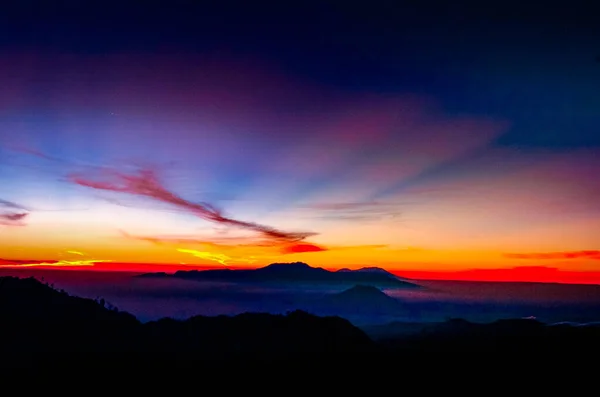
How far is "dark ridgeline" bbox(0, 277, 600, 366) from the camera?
4166 cm

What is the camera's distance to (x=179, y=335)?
54.3 meters

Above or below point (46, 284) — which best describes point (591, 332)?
below

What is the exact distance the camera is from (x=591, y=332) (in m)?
79.1

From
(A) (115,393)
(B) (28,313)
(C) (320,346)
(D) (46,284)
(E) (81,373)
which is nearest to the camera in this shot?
(A) (115,393)

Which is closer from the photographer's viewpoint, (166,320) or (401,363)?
(401,363)

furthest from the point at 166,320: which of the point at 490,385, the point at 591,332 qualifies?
the point at 591,332

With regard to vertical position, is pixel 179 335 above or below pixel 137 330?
below

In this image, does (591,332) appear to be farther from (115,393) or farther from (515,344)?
(115,393)

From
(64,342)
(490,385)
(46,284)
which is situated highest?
(46,284)

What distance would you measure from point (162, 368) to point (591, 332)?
7059 cm

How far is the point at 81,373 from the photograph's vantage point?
36094 mm

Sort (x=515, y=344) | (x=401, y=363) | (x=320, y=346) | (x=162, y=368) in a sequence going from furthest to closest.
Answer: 1. (x=515, y=344)
2. (x=320, y=346)
3. (x=401, y=363)
4. (x=162, y=368)

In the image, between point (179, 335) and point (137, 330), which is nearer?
point (137, 330)

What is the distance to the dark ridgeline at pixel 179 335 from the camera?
41656mm
